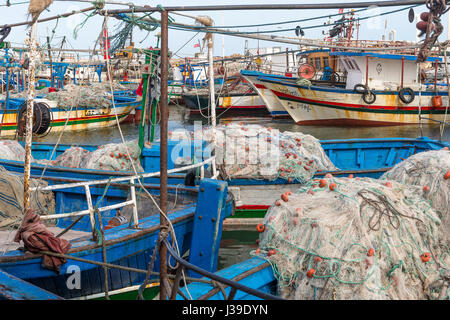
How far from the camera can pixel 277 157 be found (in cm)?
829

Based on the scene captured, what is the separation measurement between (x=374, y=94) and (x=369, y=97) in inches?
12.3

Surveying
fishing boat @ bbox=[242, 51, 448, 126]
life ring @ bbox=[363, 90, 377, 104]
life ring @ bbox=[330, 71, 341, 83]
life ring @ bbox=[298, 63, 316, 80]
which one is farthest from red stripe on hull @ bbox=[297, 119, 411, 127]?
life ring @ bbox=[330, 71, 341, 83]

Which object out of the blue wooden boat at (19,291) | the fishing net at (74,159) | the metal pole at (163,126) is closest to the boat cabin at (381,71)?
the fishing net at (74,159)

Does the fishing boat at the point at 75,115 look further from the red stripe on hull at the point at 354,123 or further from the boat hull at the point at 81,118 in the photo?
the red stripe on hull at the point at 354,123

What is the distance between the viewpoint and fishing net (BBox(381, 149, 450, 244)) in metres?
4.77

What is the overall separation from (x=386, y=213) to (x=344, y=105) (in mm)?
19596

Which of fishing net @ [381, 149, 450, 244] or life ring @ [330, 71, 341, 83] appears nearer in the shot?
fishing net @ [381, 149, 450, 244]

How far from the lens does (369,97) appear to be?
2247cm

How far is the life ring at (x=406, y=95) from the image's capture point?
73.7 ft

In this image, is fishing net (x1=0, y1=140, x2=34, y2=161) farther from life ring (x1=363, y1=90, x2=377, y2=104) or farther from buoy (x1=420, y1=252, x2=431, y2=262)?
life ring (x1=363, y1=90, x2=377, y2=104)

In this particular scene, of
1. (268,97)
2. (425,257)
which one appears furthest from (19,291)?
(268,97)

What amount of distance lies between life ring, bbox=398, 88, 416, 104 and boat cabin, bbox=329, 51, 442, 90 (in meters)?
0.36

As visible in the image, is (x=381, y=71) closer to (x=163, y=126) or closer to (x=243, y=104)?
(x=243, y=104)
